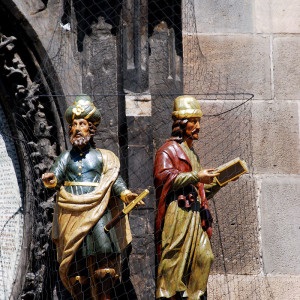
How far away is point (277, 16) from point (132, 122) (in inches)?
44.3

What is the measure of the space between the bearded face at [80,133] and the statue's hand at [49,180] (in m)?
0.20

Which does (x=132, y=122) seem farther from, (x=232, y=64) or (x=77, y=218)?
(x=232, y=64)

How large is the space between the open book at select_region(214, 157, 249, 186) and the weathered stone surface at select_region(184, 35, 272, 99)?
810 mm

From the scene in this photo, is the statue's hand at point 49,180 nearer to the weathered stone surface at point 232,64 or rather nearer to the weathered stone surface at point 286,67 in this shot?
the weathered stone surface at point 232,64

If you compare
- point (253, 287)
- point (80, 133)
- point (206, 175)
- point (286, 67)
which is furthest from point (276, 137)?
point (80, 133)

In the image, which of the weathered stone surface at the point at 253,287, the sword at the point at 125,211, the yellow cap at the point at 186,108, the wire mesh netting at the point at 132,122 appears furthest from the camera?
the weathered stone surface at the point at 253,287

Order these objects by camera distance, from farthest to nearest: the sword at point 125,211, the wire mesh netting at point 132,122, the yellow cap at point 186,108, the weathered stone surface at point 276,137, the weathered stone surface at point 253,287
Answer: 1. the weathered stone surface at point 276,137
2. the weathered stone surface at point 253,287
3. the wire mesh netting at point 132,122
4. the yellow cap at point 186,108
5. the sword at point 125,211

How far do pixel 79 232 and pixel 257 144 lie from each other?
1295 millimetres

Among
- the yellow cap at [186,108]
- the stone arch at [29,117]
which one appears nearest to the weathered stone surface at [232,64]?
the yellow cap at [186,108]

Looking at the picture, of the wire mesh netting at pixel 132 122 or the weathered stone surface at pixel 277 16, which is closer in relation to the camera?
the wire mesh netting at pixel 132 122

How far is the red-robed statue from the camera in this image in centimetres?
698

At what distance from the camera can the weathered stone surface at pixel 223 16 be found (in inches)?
310

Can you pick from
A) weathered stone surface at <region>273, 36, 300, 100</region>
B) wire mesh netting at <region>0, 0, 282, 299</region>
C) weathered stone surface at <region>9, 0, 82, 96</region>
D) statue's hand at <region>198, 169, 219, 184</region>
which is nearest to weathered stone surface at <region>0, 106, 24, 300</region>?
wire mesh netting at <region>0, 0, 282, 299</region>

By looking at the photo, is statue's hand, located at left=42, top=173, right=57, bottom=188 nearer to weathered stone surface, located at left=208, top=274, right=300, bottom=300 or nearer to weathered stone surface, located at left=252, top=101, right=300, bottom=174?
weathered stone surface, located at left=208, top=274, right=300, bottom=300
